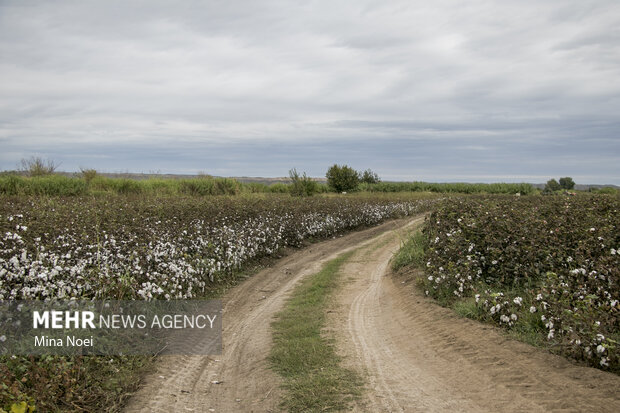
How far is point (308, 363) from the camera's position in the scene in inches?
218

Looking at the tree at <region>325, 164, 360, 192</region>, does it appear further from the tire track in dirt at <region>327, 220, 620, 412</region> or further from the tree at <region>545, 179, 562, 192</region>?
the tire track in dirt at <region>327, 220, 620, 412</region>

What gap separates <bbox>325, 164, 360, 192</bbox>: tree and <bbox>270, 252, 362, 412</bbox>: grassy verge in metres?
42.6

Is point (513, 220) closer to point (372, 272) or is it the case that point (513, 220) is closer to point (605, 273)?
point (605, 273)

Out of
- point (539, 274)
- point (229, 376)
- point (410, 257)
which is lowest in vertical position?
point (229, 376)

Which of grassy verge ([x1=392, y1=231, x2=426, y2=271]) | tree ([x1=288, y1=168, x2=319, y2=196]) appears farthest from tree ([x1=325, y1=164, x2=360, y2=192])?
grassy verge ([x1=392, y1=231, x2=426, y2=271])

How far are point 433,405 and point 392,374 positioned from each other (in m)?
0.84

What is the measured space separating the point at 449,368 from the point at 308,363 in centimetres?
171

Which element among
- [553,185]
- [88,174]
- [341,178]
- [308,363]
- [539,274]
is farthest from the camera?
[553,185]

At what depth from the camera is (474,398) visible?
4.48 metres

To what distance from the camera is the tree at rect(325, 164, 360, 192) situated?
2009 inches

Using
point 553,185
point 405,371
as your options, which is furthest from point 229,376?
point 553,185

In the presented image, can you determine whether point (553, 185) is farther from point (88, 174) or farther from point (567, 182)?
point (88, 174)

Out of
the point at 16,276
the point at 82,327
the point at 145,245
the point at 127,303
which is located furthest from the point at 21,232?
the point at 82,327

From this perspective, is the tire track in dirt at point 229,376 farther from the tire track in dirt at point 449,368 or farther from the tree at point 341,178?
the tree at point 341,178
